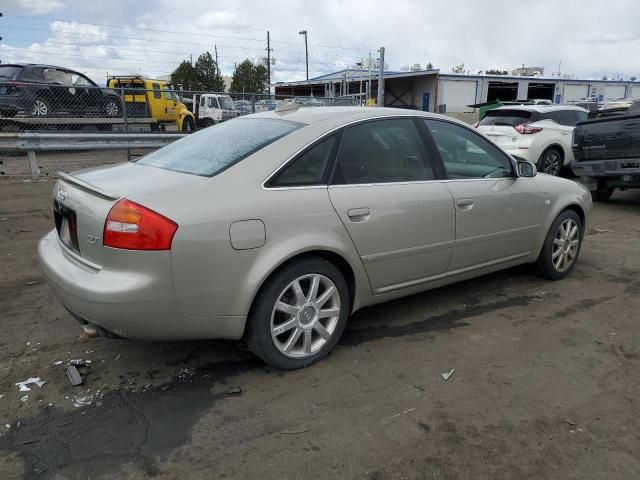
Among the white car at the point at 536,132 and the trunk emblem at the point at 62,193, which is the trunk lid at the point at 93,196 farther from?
the white car at the point at 536,132

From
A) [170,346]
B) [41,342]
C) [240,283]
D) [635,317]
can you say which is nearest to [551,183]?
[635,317]

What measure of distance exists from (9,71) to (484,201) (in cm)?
1302

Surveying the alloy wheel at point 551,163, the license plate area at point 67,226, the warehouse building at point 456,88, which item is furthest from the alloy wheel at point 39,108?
the warehouse building at point 456,88

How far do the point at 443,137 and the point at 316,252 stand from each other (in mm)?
1510

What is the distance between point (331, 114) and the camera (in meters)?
3.58

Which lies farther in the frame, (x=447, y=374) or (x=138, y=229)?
(x=447, y=374)

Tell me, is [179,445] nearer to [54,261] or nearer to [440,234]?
[54,261]

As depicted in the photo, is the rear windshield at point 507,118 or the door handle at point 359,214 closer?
the door handle at point 359,214

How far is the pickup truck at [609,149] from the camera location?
25.7 ft

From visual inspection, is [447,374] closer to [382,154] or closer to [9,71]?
[382,154]

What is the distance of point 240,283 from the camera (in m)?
2.85

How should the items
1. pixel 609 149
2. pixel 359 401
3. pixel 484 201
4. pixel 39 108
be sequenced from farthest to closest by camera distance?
pixel 39 108, pixel 609 149, pixel 484 201, pixel 359 401

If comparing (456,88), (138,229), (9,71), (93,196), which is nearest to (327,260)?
(138,229)

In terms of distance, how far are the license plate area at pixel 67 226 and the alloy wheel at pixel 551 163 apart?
32.2ft
